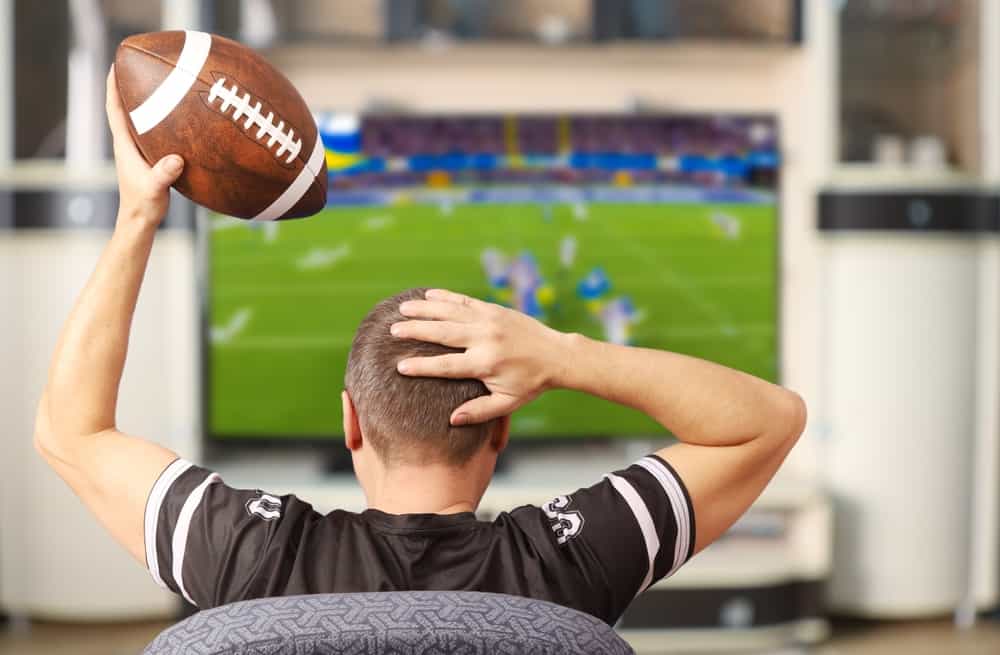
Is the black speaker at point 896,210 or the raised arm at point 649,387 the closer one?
the raised arm at point 649,387

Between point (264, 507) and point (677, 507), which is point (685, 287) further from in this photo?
point (264, 507)

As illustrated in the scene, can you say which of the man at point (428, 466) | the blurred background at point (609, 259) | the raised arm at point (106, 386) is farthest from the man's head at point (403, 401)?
the blurred background at point (609, 259)

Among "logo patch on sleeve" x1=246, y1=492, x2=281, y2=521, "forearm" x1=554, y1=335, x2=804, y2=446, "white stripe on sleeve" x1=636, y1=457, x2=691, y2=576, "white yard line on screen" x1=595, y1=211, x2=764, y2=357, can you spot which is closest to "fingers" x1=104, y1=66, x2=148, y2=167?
"logo patch on sleeve" x1=246, y1=492, x2=281, y2=521

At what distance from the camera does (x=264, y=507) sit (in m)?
0.99

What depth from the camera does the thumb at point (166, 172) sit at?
1070mm

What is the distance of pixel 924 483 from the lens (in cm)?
361

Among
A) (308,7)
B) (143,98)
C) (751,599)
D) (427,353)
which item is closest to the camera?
(427,353)

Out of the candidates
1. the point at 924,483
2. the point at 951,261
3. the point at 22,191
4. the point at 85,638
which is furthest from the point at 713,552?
the point at 22,191

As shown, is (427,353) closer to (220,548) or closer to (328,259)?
(220,548)

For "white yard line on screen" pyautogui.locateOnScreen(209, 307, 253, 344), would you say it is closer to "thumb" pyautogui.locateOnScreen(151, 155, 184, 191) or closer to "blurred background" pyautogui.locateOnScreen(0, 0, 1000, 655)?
"blurred background" pyautogui.locateOnScreen(0, 0, 1000, 655)

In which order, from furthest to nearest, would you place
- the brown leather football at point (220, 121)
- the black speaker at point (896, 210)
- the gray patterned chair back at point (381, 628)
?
the black speaker at point (896, 210), the brown leather football at point (220, 121), the gray patterned chair back at point (381, 628)

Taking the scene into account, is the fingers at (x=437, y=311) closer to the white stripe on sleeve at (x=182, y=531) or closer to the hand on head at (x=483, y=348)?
the hand on head at (x=483, y=348)

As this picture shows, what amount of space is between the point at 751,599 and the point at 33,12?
9.60ft

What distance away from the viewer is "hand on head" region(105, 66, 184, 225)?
105cm
